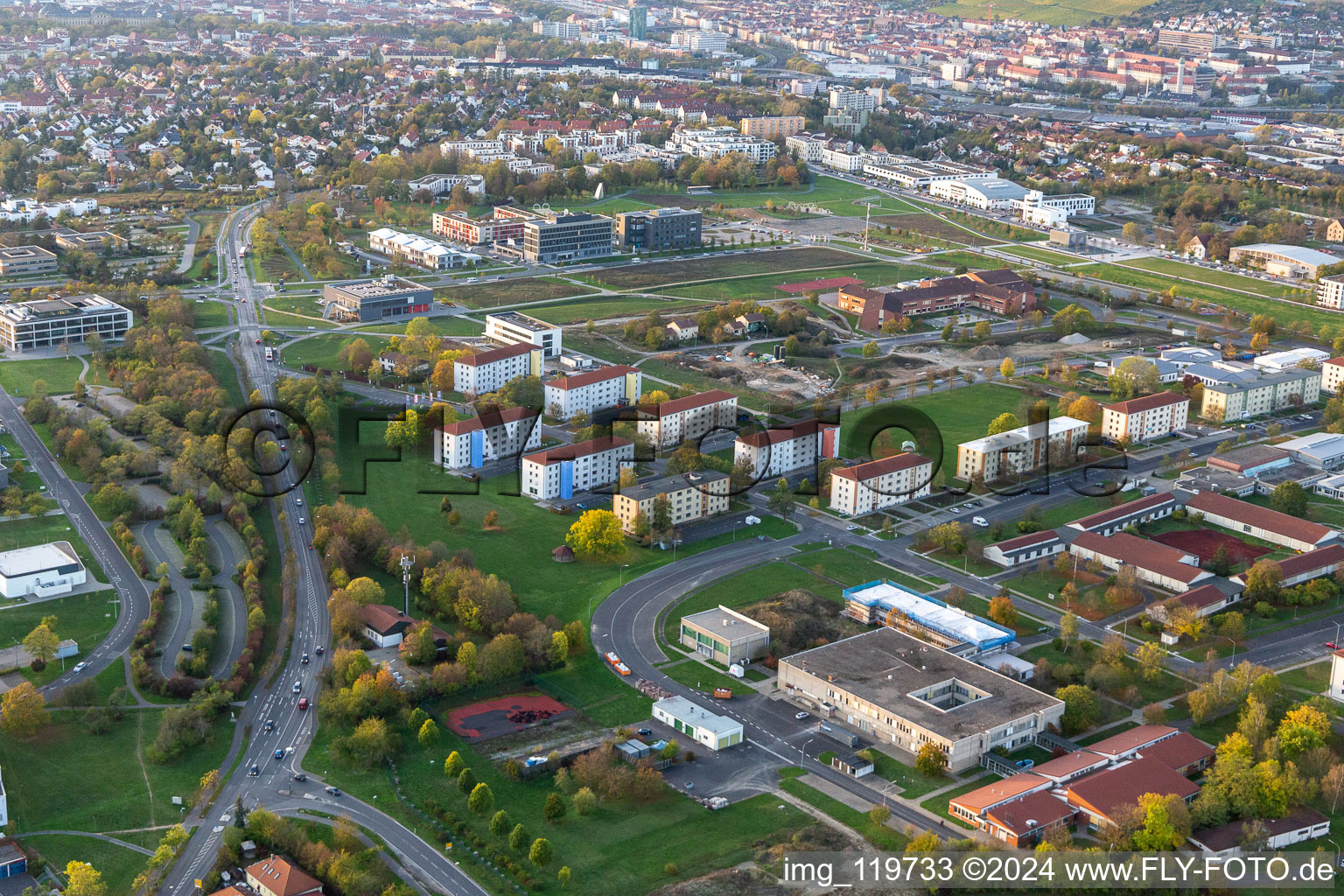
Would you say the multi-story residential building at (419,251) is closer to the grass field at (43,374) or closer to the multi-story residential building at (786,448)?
the grass field at (43,374)

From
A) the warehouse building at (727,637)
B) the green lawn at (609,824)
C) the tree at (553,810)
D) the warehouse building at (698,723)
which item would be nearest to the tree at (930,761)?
the green lawn at (609,824)

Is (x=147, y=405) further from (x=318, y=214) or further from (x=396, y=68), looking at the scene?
(x=396, y=68)

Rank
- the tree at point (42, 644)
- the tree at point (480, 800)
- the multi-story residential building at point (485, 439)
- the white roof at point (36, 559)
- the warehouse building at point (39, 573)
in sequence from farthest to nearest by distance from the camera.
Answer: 1. the multi-story residential building at point (485, 439)
2. the white roof at point (36, 559)
3. the warehouse building at point (39, 573)
4. the tree at point (42, 644)
5. the tree at point (480, 800)

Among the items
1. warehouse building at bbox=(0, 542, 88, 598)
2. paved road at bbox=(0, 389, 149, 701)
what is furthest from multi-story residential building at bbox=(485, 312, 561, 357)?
warehouse building at bbox=(0, 542, 88, 598)

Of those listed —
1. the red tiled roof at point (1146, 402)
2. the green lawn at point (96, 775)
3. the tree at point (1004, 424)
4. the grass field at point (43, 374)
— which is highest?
the red tiled roof at point (1146, 402)

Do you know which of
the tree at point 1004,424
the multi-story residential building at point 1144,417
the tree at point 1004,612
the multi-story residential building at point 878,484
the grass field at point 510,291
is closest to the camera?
the tree at point 1004,612

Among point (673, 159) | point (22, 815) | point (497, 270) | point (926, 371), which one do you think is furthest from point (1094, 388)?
point (673, 159)

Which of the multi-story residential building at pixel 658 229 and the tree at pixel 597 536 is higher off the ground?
the multi-story residential building at pixel 658 229
